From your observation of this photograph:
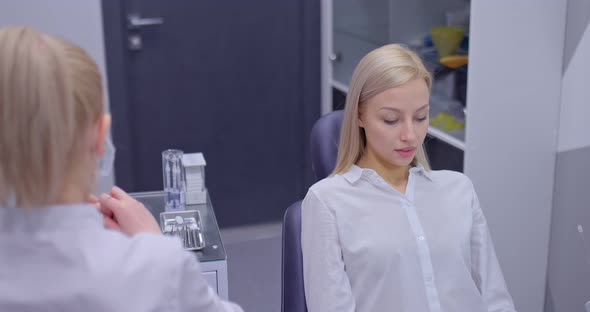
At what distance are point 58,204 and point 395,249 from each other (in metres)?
0.96

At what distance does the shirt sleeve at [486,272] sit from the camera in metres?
1.92

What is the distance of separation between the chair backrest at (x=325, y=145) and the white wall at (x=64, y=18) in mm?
1713

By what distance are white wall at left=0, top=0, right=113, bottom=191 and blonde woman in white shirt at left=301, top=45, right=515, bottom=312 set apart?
1909 millimetres

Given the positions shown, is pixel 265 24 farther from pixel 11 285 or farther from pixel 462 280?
pixel 11 285

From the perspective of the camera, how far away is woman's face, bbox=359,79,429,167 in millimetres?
1823

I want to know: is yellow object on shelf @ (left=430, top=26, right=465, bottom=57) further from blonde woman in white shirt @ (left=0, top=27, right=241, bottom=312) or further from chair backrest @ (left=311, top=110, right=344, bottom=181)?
blonde woman in white shirt @ (left=0, top=27, right=241, bottom=312)

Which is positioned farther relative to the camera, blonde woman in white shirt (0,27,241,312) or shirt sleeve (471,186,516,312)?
shirt sleeve (471,186,516,312)

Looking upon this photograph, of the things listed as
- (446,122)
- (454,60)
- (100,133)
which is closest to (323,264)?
(100,133)

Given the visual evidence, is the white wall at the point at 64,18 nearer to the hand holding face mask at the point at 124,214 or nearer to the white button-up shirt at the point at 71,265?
the hand holding face mask at the point at 124,214

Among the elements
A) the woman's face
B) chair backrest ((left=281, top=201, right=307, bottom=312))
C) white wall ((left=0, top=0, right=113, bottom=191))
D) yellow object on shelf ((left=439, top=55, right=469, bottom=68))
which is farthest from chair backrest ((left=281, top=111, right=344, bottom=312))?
white wall ((left=0, top=0, right=113, bottom=191))

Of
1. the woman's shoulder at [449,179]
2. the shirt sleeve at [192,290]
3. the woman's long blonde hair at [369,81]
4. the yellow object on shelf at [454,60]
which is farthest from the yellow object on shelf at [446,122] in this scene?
the shirt sleeve at [192,290]

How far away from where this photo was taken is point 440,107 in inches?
124

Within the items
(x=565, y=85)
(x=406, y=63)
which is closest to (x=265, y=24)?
(x=565, y=85)

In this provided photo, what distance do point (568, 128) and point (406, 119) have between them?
1077mm
